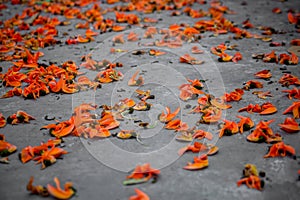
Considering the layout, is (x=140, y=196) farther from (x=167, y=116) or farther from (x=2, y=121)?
(x=2, y=121)

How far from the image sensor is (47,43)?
5090 millimetres

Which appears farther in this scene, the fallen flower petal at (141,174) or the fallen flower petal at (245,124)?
the fallen flower petal at (245,124)

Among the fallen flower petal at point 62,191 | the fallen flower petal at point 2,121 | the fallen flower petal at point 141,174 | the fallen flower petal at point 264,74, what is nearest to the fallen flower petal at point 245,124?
the fallen flower petal at point 141,174

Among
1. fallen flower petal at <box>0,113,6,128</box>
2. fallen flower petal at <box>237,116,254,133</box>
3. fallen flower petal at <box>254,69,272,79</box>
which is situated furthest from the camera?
fallen flower petal at <box>254,69,272,79</box>

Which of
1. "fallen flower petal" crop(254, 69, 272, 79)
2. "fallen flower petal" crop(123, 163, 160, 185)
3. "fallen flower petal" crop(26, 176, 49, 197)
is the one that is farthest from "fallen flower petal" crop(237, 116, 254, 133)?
"fallen flower petal" crop(26, 176, 49, 197)

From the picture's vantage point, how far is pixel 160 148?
2771 millimetres

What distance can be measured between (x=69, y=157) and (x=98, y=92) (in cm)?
118

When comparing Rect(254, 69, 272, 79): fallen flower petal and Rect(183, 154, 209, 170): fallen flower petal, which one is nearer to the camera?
Rect(183, 154, 209, 170): fallen flower petal

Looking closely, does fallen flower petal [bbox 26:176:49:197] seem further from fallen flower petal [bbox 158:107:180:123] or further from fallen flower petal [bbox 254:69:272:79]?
fallen flower petal [bbox 254:69:272:79]

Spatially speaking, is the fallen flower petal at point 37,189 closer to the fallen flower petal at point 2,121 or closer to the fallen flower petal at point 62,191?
the fallen flower petal at point 62,191

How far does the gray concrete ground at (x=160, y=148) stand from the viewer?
2303 millimetres

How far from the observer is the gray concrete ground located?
7.55 ft

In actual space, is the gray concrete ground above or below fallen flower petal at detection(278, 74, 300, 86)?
below

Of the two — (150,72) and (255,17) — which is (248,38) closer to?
(255,17)
